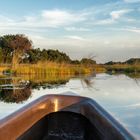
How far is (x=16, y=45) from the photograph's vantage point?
38406mm

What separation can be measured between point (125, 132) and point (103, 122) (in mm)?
555

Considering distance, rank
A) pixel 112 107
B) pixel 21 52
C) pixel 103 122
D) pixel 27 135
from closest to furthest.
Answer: pixel 103 122
pixel 27 135
pixel 112 107
pixel 21 52

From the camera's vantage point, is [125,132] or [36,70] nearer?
[125,132]

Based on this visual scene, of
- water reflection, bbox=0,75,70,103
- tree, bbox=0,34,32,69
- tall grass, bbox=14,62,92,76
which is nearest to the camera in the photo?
water reflection, bbox=0,75,70,103

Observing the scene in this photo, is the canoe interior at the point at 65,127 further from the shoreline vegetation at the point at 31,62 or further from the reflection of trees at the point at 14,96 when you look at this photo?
the shoreline vegetation at the point at 31,62

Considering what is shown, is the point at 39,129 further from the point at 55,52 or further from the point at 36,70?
the point at 55,52

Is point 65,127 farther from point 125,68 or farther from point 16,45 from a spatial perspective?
point 125,68

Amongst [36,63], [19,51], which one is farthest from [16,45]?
[36,63]

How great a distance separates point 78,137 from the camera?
3938 millimetres

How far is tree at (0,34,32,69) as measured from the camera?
37.1 meters

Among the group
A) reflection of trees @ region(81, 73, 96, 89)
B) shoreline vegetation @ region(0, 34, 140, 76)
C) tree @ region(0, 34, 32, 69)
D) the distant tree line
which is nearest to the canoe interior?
reflection of trees @ region(81, 73, 96, 89)

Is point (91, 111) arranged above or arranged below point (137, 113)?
above

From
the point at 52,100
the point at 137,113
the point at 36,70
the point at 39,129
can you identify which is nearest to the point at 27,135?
the point at 39,129

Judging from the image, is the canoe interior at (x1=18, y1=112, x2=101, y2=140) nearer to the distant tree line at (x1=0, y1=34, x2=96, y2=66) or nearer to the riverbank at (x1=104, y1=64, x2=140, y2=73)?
the distant tree line at (x1=0, y1=34, x2=96, y2=66)
